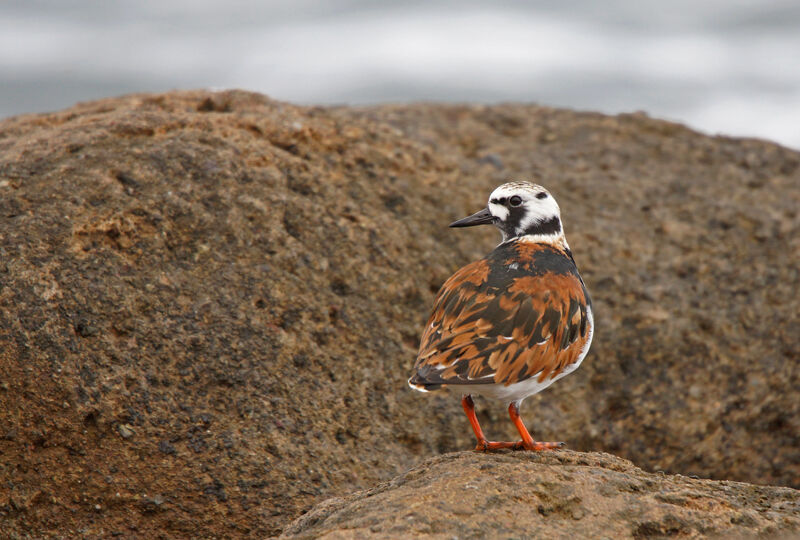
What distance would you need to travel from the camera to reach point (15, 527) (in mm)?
6586

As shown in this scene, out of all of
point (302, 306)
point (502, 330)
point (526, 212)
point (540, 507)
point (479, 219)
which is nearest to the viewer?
point (540, 507)

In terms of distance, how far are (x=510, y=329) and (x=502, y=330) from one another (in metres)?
0.06

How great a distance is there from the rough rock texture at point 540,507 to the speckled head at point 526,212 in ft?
7.11

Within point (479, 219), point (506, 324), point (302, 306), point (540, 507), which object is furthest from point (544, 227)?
point (540, 507)

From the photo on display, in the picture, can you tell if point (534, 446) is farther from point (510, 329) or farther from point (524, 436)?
point (510, 329)

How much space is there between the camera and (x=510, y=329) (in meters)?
6.07

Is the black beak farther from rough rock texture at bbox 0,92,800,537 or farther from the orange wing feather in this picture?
rough rock texture at bbox 0,92,800,537

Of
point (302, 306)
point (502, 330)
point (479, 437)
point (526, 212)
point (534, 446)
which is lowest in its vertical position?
point (534, 446)

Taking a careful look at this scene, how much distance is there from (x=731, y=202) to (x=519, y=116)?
362 cm

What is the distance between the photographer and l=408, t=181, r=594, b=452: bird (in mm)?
5816

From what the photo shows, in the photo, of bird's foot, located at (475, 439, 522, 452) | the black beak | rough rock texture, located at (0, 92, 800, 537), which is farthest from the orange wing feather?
rough rock texture, located at (0, 92, 800, 537)

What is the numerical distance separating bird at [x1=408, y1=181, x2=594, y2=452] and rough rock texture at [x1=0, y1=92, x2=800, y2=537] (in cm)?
178

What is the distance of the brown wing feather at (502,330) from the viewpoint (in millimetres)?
5797

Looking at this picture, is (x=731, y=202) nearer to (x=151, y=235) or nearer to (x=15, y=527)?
(x=151, y=235)
